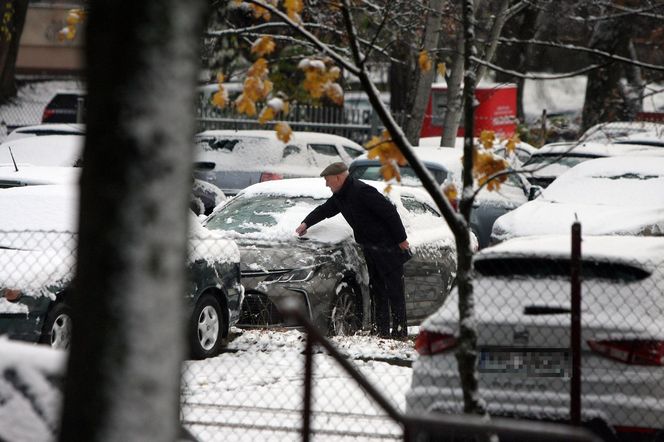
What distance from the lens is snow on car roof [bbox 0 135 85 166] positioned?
15945 millimetres

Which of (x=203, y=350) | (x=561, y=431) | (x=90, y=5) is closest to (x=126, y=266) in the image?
(x=90, y=5)

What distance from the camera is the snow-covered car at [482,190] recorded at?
1472 cm

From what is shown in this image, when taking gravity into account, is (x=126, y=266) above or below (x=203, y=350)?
above

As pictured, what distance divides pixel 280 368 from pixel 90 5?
6018 mm

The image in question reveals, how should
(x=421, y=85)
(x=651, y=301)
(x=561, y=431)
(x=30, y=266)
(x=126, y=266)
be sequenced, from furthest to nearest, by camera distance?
1. (x=421, y=85)
2. (x=30, y=266)
3. (x=651, y=301)
4. (x=561, y=431)
5. (x=126, y=266)

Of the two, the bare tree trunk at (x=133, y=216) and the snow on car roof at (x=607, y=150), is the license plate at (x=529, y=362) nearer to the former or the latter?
the bare tree trunk at (x=133, y=216)

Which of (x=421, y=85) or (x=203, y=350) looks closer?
(x=203, y=350)

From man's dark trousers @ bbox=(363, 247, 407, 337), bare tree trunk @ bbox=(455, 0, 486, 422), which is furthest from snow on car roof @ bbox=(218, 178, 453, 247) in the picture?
bare tree trunk @ bbox=(455, 0, 486, 422)

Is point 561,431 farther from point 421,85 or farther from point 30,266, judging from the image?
point 421,85

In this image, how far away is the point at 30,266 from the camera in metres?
8.06

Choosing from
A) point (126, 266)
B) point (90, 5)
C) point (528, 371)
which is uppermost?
point (90, 5)

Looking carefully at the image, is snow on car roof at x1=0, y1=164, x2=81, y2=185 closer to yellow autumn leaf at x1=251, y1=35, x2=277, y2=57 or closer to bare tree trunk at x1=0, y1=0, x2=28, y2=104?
yellow autumn leaf at x1=251, y1=35, x2=277, y2=57

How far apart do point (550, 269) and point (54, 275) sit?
3620 millimetres

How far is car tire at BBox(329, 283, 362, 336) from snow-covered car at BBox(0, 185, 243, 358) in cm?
87
